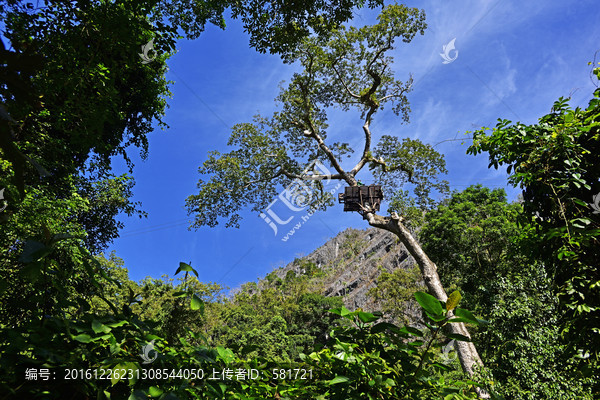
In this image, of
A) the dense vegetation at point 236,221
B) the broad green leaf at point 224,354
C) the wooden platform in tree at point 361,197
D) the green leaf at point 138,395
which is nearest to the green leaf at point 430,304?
the dense vegetation at point 236,221

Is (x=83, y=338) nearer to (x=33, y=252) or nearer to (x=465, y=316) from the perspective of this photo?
(x=33, y=252)

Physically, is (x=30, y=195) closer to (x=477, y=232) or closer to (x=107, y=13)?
(x=107, y=13)

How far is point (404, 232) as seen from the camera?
8711mm

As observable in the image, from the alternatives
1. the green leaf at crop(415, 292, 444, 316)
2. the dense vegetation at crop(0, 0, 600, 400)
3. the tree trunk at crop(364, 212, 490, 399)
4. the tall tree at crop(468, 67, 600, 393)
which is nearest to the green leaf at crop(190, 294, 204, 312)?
the dense vegetation at crop(0, 0, 600, 400)

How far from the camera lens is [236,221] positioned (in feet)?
41.1

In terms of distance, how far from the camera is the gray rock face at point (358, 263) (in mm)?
49750

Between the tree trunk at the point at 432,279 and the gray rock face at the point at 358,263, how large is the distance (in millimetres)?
24767

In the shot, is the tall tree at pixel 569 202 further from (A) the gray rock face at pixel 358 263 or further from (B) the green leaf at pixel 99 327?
(A) the gray rock face at pixel 358 263

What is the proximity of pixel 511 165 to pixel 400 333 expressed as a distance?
244 centimetres

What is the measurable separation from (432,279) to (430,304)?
7.48 metres

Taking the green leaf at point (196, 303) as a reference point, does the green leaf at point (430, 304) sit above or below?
below
